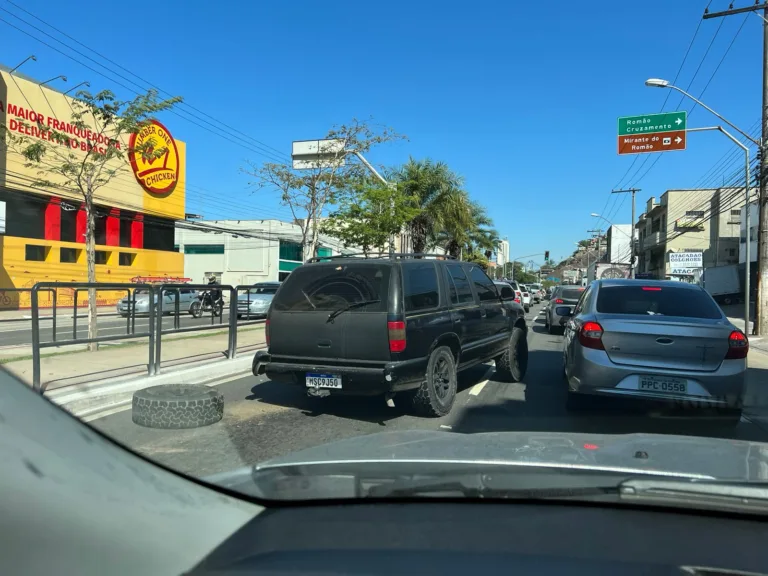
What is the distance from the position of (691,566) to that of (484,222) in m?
39.5

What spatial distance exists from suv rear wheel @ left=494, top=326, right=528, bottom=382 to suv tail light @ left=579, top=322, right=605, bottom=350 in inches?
105

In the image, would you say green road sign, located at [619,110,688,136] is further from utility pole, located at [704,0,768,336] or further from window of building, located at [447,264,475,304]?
window of building, located at [447,264,475,304]

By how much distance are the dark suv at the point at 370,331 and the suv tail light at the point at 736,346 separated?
9.50 feet

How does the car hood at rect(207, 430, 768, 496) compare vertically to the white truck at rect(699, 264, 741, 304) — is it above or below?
below

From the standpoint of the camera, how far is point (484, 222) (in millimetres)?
40406

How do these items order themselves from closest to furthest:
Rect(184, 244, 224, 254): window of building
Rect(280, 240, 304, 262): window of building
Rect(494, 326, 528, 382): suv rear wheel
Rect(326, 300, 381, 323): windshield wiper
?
Rect(326, 300, 381, 323): windshield wiper < Rect(494, 326, 528, 382): suv rear wheel < Rect(280, 240, 304, 262): window of building < Rect(184, 244, 224, 254): window of building

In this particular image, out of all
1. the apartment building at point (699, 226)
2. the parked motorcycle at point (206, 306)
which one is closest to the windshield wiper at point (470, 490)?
the parked motorcycle at point (206, 306)

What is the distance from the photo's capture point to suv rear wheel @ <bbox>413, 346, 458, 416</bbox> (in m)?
6.44

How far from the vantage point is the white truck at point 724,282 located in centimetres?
4044

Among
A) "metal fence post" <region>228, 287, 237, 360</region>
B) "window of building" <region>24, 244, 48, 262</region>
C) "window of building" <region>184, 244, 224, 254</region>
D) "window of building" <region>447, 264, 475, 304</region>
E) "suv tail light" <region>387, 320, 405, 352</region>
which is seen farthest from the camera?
"window of building" <region>184, 244, 224, 254</region>

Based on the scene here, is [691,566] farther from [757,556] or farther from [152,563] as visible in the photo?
[152,563]

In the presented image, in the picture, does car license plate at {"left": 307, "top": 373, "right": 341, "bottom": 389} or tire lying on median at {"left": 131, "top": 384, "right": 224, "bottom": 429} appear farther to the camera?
car license plate at {"left": 307, "top": 373, "right": 341, "bottom": 389}

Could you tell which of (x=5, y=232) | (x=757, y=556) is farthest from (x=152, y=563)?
(x=5, y=232)

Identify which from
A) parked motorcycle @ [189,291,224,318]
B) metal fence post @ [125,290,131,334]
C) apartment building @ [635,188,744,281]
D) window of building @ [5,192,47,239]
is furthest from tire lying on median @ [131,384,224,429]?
apartment building @ [635,188,744,281]
